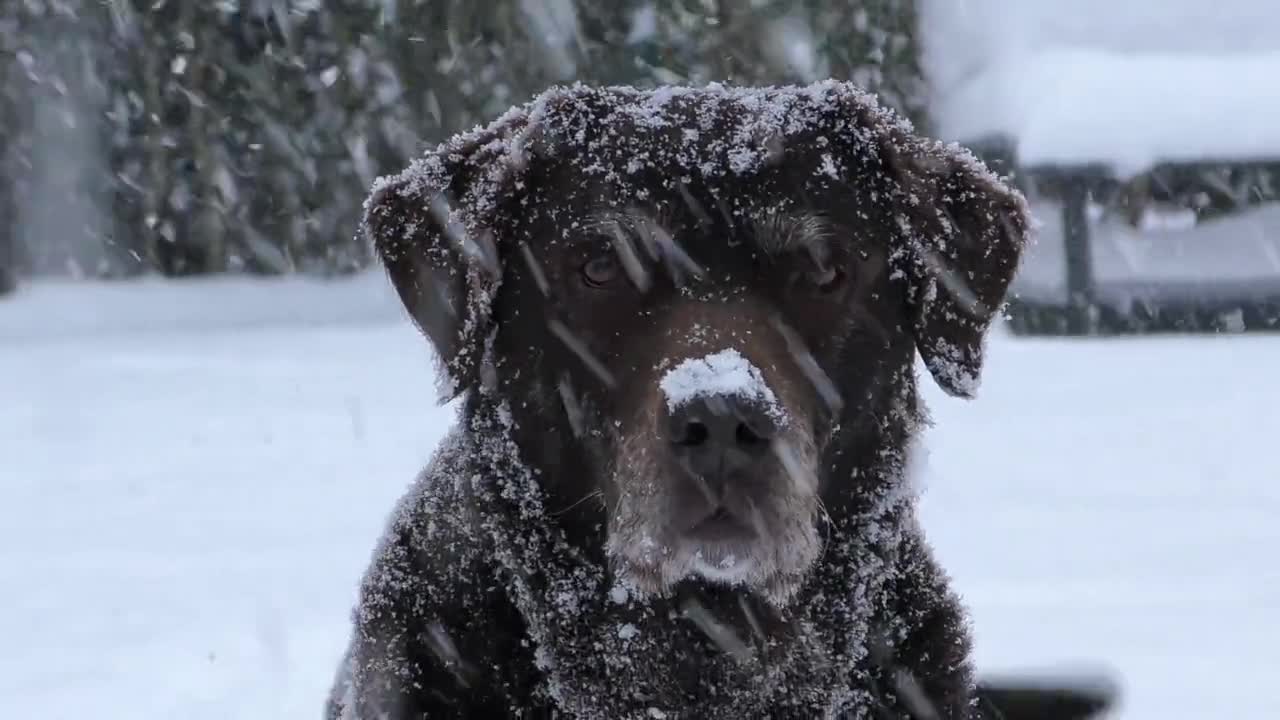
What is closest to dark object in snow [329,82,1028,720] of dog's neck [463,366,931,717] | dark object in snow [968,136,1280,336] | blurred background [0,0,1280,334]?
dog's neck [463,366,931,717]

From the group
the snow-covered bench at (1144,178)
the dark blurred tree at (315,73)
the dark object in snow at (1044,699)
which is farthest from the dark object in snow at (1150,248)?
the dark object in snow at (1044,699)

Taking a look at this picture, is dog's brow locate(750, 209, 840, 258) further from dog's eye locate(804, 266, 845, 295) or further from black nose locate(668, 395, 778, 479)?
black nose locate(668, 395, 778, 479)

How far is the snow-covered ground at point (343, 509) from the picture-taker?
381 cm

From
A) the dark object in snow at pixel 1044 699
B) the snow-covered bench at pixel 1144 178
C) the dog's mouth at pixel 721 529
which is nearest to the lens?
the dog's mouth at pixel 721 529

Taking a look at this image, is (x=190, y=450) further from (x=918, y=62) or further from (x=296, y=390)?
(x=918, y=62)

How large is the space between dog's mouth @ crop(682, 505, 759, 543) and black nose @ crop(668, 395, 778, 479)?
0.31ft

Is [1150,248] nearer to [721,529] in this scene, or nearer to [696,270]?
[696,270]

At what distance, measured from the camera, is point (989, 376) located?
7520mm

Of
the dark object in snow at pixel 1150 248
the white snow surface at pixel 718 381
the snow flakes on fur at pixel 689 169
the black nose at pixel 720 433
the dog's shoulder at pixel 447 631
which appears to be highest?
the dark object in snow at pixel 1150 248

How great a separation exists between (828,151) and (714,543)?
0.80 m

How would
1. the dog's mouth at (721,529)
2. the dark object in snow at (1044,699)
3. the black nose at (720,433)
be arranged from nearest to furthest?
the black nose at (720,433) → the dog's mouth at (721,529) → the dark object in snow at (1044,699)

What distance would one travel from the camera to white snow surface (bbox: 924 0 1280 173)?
799cm

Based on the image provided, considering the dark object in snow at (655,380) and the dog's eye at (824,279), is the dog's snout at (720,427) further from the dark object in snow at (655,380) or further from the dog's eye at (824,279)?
the dog's eye at (824,279)

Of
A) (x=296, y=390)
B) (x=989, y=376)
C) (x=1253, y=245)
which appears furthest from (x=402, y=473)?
(x=1253, y=245)
